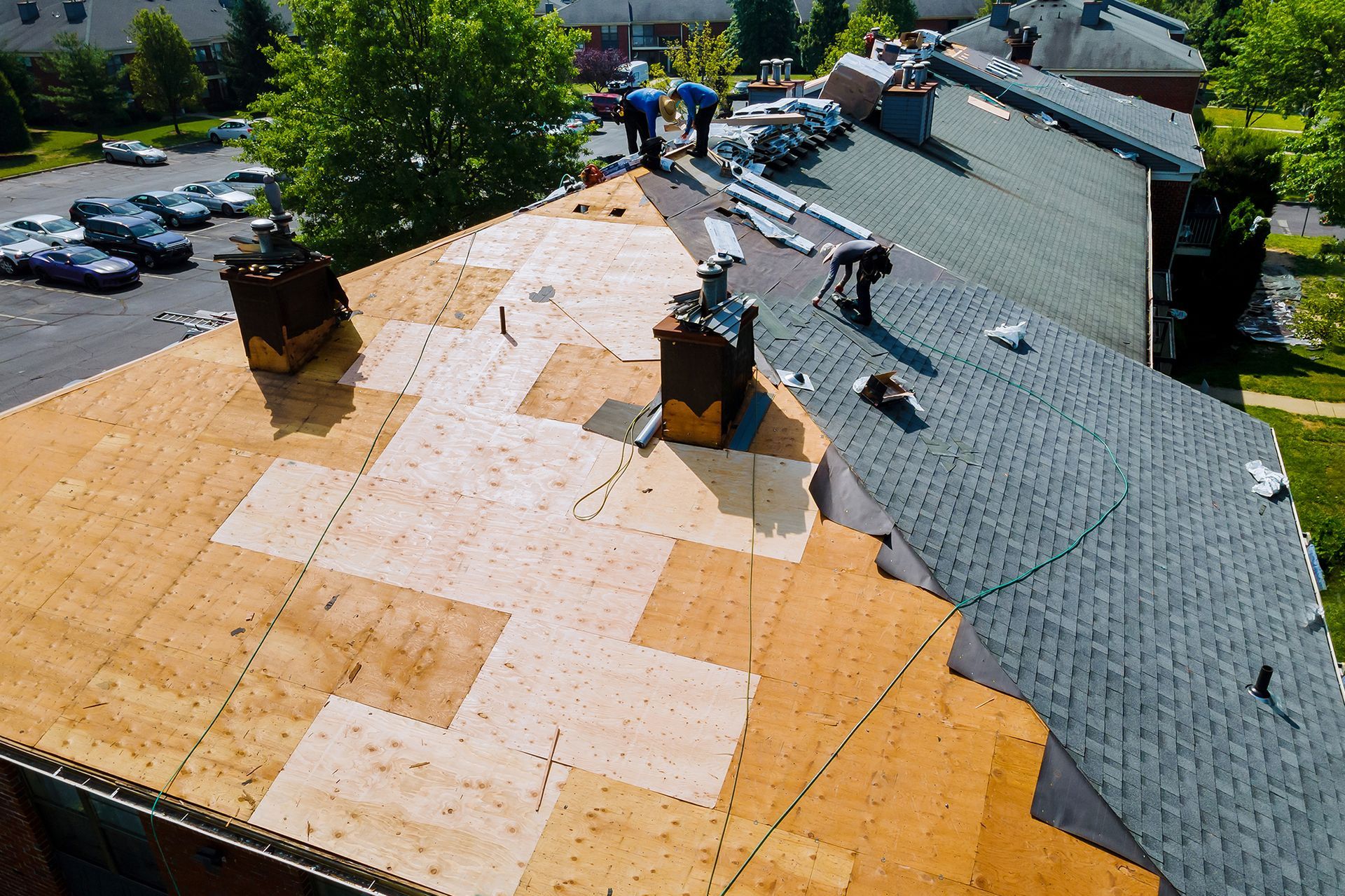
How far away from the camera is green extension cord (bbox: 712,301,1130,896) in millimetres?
7906

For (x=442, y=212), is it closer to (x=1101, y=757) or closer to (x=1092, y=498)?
(x=1092, y=498)

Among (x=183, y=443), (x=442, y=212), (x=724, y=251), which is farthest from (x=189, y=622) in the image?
(x=442, y=212)

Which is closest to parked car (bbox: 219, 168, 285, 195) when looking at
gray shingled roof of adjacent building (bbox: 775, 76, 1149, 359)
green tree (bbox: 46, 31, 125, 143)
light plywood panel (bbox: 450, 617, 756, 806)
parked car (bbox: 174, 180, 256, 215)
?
parked car (bbox: 174, 180, 256, 215)

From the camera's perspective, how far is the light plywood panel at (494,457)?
11203 millimetres

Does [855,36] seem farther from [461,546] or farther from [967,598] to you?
[967,598]

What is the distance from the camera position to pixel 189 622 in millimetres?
10141

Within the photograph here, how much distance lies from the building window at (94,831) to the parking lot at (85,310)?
21.9 meters

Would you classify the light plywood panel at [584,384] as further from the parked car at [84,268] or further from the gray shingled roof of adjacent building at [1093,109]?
the parked car at [84,268]

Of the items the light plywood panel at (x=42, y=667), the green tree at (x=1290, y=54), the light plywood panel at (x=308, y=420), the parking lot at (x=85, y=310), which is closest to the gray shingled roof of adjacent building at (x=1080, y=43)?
the green tree at (x=1290, y=54)

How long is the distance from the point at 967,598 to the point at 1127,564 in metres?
2.71

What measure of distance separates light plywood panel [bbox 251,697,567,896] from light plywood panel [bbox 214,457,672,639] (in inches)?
65.4

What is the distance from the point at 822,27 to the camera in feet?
247

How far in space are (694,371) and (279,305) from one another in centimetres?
619

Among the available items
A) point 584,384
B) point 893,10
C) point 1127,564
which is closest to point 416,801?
point 584,384
